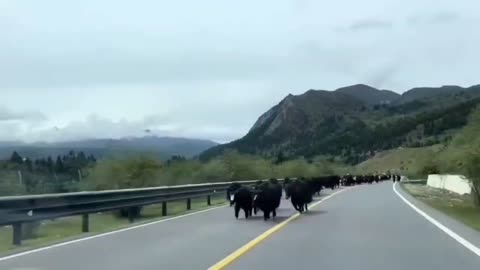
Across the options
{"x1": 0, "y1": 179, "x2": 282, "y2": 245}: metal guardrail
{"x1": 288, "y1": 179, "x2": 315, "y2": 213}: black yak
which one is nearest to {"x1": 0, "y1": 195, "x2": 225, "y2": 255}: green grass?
{"x1": 0, "y1": 179, "x2": 282, "y2": 245}: metal guardrail

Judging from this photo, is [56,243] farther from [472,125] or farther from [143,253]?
[472,125]

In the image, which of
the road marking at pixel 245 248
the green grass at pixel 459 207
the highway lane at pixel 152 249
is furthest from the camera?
the green grass at pixel 459 207

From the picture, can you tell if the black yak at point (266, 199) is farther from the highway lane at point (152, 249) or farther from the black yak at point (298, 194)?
the black yak at point (298, 194)

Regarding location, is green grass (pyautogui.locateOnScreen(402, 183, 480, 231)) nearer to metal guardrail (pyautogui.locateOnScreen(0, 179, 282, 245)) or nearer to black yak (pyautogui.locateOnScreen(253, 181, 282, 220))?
black yak (pyautogui.locateOnScreen(253, 181, 282, 220))

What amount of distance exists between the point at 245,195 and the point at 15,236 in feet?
31.5

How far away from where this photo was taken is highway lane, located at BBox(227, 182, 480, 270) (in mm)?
13141

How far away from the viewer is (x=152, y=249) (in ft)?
50.8

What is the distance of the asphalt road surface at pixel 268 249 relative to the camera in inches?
516

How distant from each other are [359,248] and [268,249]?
5.88 ft

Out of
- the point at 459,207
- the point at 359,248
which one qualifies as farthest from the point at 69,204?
the point at 459,207

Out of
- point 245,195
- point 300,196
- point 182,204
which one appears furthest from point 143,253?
point 182,204

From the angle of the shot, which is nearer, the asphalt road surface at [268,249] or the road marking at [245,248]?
the road marking at [245,248]

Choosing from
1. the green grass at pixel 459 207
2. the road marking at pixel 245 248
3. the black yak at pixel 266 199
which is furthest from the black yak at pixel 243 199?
the green grass at pixel 459 207

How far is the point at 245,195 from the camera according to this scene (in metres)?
25.3
